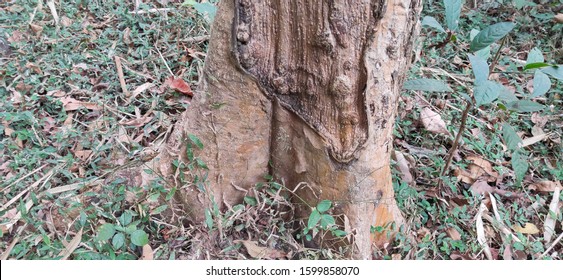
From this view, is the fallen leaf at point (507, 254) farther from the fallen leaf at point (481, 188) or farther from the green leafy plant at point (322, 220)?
the green leafy plant at point (322, 220)

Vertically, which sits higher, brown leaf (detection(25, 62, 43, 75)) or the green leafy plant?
brown leaf (detection(25, 62, 43, 75))

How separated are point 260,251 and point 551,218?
1.22 meters

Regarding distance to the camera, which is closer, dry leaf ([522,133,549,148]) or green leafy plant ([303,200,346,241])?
green leafy plant ([303,200,346,241])

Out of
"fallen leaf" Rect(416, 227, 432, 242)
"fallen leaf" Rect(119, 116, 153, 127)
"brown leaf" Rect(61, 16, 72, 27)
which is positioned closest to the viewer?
"fallen leaf" Rect(416, 227, 432, 242)

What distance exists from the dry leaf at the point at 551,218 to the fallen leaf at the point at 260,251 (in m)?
1.07

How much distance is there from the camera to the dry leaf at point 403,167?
1979 millimetres

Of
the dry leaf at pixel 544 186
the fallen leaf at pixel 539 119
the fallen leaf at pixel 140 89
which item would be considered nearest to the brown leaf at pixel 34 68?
the fallen leaf at pixel 140 89

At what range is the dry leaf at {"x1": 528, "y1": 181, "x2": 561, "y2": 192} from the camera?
6.70 ft

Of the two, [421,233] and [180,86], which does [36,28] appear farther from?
[421,233]

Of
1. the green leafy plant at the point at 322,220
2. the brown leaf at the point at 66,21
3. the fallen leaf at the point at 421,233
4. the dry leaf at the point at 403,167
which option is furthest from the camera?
the brown leaf at the point at 66,21

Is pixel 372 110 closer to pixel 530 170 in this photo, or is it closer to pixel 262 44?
pixel 262 44

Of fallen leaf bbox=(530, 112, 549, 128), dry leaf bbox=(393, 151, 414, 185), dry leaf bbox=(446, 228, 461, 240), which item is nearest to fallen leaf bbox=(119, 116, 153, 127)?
dry leaf bbox=(393, 151, 414, 185)

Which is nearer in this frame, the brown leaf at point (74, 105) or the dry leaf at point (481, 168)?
the dry leaf at point (481, 168)

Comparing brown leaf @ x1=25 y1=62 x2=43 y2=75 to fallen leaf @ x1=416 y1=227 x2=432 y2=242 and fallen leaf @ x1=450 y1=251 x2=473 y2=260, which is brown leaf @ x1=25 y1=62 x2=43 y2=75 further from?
fallen leaf @ x1=450 y1=251 x2=473 y2=260
